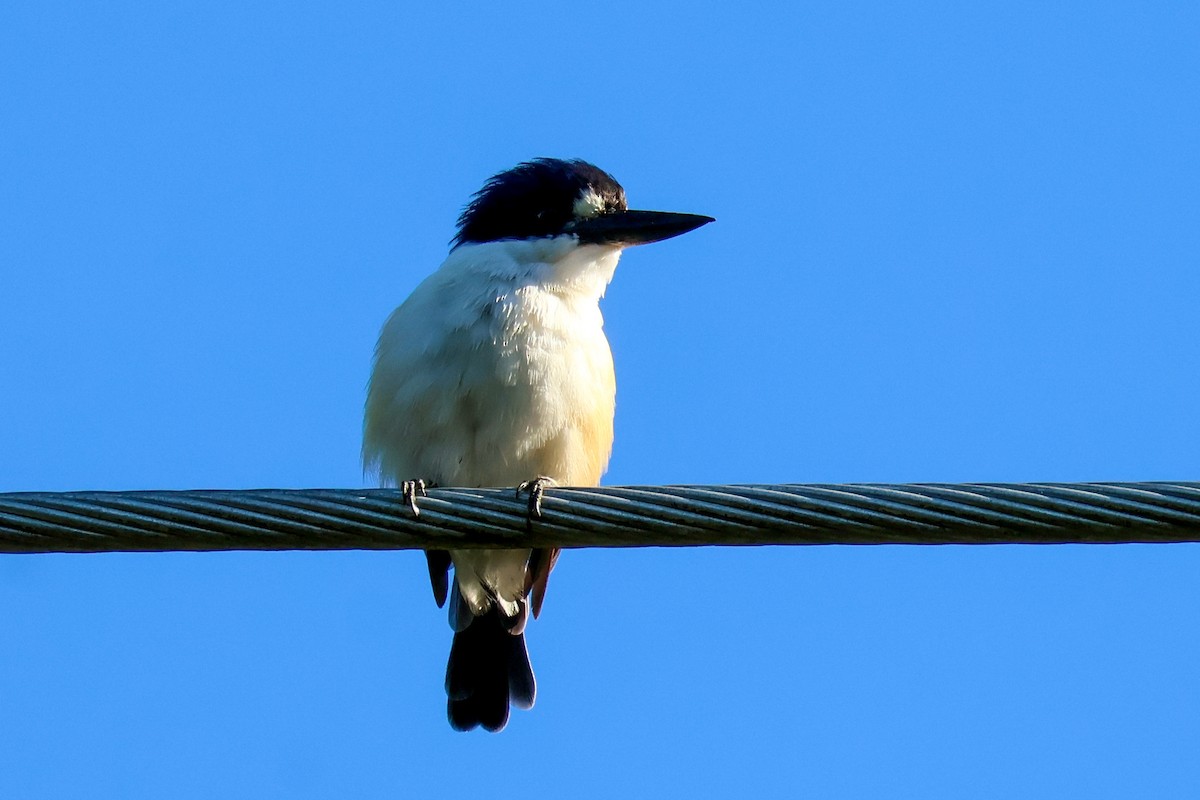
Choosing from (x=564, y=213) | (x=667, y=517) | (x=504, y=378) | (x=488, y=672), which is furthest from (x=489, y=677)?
(x=667, y=517)

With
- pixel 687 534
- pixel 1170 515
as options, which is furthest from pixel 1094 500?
pixel 687 534

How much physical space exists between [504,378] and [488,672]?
1.59 m

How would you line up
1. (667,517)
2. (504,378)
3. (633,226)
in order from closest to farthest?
(667,517)
(504,378)
(633,226)

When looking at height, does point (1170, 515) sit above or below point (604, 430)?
below

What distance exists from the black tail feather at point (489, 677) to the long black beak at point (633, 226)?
1.72 meters

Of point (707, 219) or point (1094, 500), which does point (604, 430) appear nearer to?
point (707, 219)

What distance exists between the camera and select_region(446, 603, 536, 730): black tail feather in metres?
7.12

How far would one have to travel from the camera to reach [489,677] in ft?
23.5

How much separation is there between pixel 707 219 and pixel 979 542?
3.29 meters

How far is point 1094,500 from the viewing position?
3898 mm

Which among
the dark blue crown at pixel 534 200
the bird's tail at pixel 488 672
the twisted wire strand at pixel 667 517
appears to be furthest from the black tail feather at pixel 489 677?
the twisted wire strand at pixel 667 517

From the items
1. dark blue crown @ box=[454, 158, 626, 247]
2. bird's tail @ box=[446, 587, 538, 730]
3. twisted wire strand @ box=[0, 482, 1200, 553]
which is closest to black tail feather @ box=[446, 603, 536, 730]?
bird's tail @ box=[446, 587, 538, 730]

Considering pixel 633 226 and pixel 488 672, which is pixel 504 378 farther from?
pixel 488 672

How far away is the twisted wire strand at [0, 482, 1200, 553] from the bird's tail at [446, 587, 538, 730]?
2997 mm
